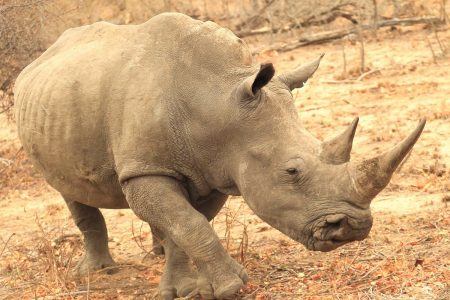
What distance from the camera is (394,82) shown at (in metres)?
12.4

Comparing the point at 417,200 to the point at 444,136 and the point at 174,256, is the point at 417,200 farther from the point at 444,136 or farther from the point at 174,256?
the point at 174,256

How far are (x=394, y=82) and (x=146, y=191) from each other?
710cm

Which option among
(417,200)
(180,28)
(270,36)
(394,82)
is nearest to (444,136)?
(417,200)

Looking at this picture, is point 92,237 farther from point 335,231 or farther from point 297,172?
point 335,231

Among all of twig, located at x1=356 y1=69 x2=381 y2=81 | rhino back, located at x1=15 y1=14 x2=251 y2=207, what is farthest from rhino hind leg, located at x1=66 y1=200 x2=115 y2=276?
twig, located at x1=356 y1=69 x2=381 y2=81

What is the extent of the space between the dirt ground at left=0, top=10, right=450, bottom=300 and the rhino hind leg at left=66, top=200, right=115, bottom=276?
0.40 feet

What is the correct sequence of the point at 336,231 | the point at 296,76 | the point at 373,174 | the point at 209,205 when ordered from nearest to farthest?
the point at 373,174
the point at 336,231
the point at 296,76
the point at 209,205

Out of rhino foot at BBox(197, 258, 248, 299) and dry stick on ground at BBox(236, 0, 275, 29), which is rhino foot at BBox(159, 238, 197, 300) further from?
dry stick on ground at BBox(236, 0, 275, 29)

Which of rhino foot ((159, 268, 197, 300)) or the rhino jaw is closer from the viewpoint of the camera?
the rhino jaw

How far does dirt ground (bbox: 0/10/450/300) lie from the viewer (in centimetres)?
610

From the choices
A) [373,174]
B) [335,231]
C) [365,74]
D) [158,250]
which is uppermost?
[373,174]

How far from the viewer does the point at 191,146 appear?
5898mm

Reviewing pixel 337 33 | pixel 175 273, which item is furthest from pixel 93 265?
pixel 337 33

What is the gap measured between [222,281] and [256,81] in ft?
3.89
